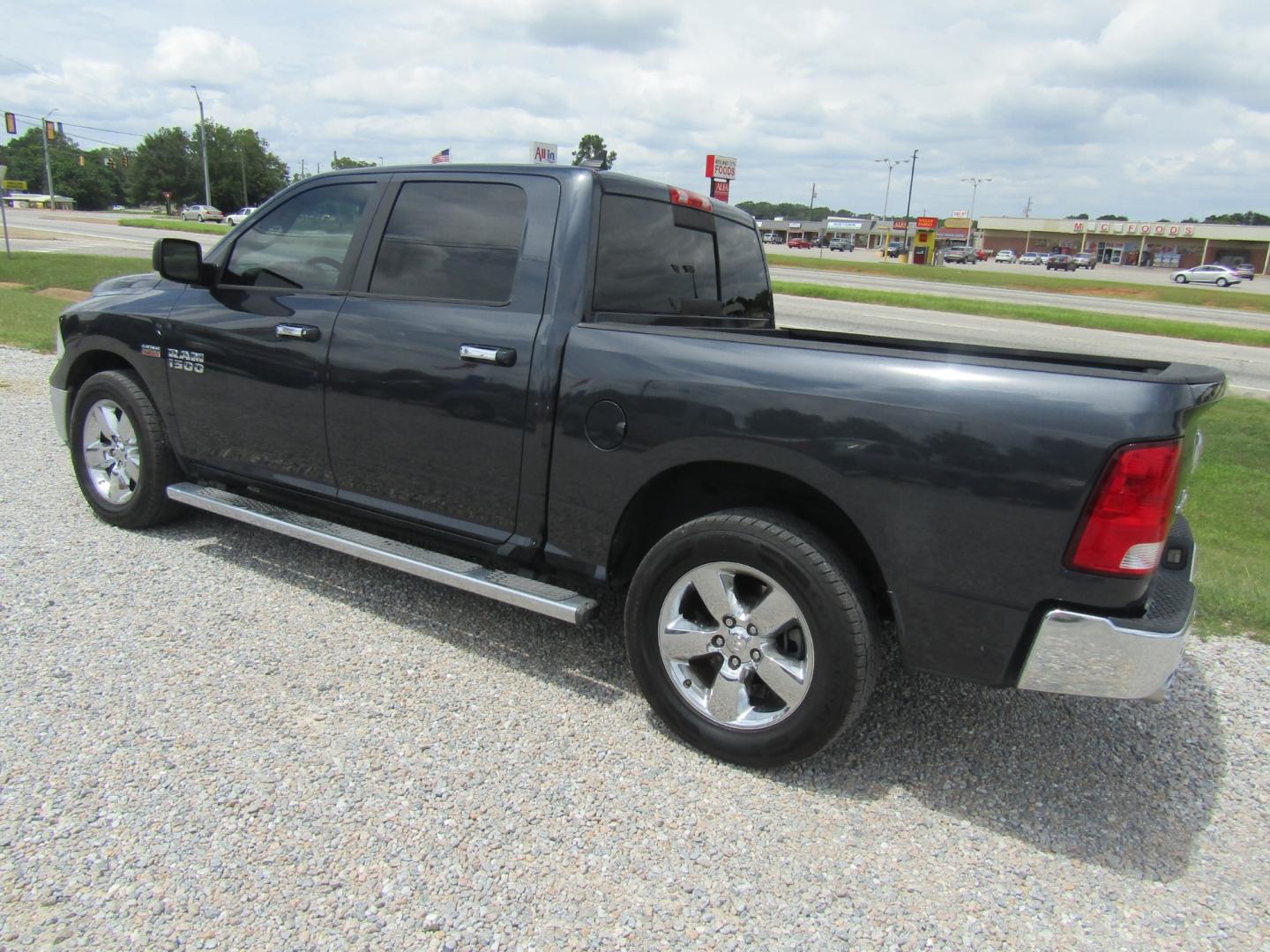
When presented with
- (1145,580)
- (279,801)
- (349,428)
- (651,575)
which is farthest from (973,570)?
(349,428)

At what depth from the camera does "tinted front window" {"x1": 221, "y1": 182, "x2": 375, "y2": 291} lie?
12.9 feet

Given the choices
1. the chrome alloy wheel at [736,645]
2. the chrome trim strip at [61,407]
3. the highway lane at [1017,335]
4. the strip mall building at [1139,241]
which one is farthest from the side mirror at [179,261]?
the strip mall building at [1139,241]

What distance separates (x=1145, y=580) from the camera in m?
2.43

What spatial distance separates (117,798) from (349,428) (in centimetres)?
166

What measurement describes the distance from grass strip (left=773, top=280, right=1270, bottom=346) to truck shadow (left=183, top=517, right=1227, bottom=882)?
1948 centimetres

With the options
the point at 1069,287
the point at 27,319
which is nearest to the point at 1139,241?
the point at 1069,287

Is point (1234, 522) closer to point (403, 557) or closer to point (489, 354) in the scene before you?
point (489, 354)

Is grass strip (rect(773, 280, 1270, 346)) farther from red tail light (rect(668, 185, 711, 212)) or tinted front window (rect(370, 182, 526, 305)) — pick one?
tinted front window (rect(370, 182, 526, 305))

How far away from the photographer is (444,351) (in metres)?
3.46

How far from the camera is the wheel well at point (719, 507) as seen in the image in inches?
118

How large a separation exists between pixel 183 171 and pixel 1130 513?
110 metres

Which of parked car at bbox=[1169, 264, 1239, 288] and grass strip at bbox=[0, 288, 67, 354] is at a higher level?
parked car at bbox=[1169, 264, 1239, 288]

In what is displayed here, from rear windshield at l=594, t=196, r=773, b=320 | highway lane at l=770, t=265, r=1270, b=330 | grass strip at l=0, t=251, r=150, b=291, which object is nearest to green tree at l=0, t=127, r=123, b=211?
grass strip at l=0, t=251, r=150, b=291

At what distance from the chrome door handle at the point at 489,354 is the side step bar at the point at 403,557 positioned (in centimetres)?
83
